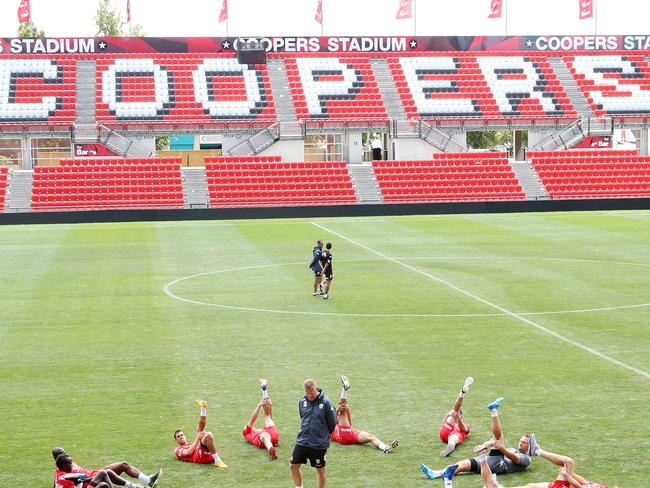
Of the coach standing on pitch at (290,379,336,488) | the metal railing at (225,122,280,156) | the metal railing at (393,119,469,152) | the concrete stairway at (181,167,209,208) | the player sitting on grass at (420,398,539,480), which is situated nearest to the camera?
the coach standing on pitch at (290,379,336,488)

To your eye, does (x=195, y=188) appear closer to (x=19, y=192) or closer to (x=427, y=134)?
(x=19, y=192)

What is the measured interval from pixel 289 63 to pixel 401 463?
6883 centimetres

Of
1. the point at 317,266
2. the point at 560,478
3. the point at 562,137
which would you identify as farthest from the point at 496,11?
the point at 560,478

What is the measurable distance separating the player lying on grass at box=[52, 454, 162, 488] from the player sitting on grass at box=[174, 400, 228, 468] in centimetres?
107

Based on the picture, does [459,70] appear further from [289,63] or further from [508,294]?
[508,294]

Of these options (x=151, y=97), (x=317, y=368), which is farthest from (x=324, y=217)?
(x=317, y=368)

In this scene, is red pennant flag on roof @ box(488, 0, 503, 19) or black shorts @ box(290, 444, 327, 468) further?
red pennant flag on roof @ box(488, 0, 503, 19)

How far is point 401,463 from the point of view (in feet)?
46.3

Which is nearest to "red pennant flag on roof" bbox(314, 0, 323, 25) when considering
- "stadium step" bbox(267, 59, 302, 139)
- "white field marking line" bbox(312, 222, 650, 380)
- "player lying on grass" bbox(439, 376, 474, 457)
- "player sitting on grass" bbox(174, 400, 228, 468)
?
"stadium step" bbox(267, 59, 302, 139)

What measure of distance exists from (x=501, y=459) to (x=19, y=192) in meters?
52.6

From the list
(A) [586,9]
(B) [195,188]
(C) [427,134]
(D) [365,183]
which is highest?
(A) [586,9]

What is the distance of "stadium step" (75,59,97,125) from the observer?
72438 mm

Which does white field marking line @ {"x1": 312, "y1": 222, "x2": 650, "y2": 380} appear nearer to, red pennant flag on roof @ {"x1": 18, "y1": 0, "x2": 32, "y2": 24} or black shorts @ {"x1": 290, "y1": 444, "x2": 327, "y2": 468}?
black shorts @ {"x1": 290, "y1": 444, "x2": 327, "y2": 468}

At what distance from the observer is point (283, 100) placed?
3000 inches
